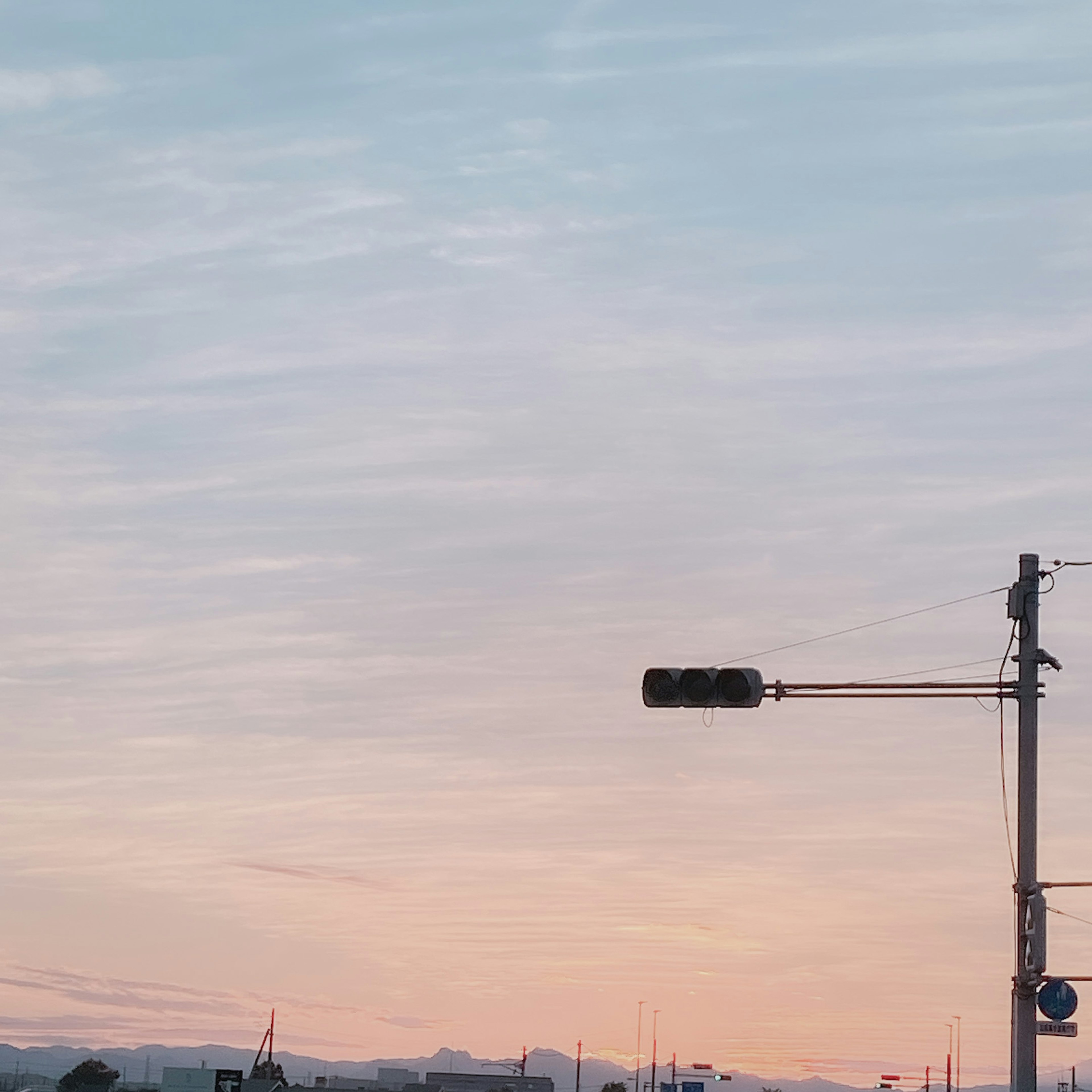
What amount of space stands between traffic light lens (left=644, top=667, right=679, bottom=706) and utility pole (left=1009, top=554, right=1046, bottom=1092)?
5200 mm

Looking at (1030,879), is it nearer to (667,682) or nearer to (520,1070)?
(667,682)

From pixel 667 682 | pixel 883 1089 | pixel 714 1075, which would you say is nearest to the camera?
pixel 667 682

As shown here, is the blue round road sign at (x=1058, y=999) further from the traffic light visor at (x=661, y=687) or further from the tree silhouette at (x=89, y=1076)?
the tree silhouette at (x=89, y=1076)

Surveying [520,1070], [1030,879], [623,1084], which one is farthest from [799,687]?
[623,1084]

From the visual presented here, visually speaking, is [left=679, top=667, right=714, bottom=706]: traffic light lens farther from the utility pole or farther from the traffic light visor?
the utility pole

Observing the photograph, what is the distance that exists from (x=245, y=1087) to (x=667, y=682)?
13989 cm

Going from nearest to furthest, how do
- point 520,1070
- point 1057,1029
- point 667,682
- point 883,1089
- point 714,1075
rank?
point 667,682, point 1057,1029, point 883,1089, point 714,1075, point 520,1070

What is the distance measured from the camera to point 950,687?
2478cm

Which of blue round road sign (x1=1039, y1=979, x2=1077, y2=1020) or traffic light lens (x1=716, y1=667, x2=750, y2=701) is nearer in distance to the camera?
traffic light lens (x1=716, y1=667, x2=750, y2=701)

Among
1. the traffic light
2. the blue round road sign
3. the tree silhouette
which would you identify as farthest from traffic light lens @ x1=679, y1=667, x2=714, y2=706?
the tree silhouette

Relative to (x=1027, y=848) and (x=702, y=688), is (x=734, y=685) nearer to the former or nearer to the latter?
(x=702, y=688)

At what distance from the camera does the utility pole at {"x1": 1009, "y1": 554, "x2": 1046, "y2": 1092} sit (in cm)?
2494

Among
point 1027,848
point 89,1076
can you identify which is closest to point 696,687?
point 1027,848

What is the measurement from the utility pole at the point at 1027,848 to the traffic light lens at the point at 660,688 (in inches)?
205
